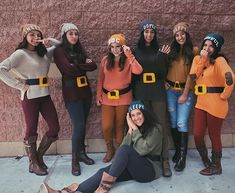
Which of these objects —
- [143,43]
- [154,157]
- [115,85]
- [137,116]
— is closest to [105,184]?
[154,157]

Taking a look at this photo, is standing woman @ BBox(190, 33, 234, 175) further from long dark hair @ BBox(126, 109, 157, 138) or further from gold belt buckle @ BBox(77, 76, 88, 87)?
gold belt buckle @ BBox(77, 76, 88, 87)

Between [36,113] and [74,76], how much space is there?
2.01 feet

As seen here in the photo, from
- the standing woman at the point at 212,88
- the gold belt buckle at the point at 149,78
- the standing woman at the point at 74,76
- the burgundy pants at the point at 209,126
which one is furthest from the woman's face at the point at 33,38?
the burgundy pants at the point at 209,126

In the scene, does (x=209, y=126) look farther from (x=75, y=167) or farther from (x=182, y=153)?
(x=75, y=167)

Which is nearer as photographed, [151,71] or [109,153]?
[151,71]

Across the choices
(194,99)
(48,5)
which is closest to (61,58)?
(48,5)

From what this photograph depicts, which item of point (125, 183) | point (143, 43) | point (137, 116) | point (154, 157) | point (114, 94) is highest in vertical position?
point (143, 43)

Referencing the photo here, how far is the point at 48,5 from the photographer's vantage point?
415 cm

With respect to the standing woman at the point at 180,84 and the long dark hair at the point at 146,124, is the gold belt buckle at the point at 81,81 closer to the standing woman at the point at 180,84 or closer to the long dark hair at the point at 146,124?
the long dark hair at the point at 146,124

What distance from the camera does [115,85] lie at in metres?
3.88

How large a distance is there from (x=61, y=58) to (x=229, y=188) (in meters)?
2.29

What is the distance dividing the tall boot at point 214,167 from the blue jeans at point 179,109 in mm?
457

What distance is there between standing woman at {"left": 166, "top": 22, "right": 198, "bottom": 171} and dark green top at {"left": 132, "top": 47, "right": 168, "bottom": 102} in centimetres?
11

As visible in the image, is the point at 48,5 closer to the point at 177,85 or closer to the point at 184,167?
the point at 177,85
